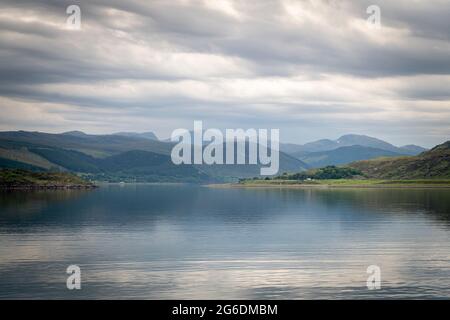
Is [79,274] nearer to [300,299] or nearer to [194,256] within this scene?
[194,256]

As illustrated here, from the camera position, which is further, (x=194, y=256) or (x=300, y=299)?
(x=194, y=256)

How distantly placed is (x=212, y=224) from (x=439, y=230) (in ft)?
143

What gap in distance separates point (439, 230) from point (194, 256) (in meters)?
51.7

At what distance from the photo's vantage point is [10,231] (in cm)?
10388

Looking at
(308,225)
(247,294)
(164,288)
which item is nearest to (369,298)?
(247,294)
